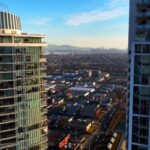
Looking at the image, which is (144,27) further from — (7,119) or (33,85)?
(7,119)

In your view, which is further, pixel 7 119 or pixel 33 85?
pixel 33 85

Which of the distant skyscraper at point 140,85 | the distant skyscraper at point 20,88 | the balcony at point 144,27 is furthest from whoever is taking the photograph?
the distant skyscraper at point 20,88

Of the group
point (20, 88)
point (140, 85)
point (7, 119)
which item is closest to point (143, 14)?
point (140, 85)

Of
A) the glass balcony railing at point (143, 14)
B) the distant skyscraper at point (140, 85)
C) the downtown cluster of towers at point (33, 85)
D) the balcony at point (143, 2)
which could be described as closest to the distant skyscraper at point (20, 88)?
the downtown cluster of towers at point (33, 85)

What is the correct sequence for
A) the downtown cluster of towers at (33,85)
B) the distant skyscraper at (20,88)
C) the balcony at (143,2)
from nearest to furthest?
the downtown cluster of towers at (33,85) → the balcony at (143,2) → the distant skyscraper at (20,88)

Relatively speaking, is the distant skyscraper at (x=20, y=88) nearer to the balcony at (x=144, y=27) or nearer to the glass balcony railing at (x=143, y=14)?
the balcony at (x=144, y=27)

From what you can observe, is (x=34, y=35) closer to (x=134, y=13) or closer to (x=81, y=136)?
(x=134, y=13)

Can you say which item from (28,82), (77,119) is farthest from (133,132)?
(77,119)

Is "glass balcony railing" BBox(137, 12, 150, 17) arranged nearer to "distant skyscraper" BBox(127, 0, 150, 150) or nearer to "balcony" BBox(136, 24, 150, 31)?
"distant skyscraper" BBox(127, 0, 150, 150)
